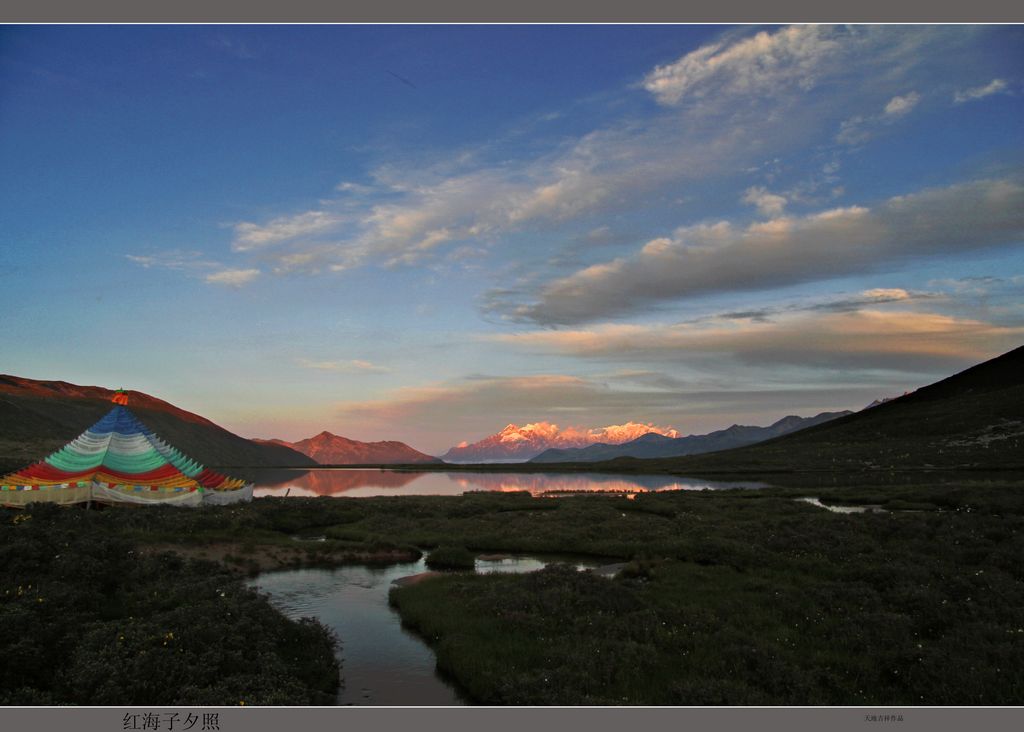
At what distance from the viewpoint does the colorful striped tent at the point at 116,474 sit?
125 ft

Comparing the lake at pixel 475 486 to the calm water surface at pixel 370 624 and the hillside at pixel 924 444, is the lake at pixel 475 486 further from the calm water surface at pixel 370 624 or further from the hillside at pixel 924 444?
the calm water surface at pixel 370 624

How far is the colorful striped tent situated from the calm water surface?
19593mm

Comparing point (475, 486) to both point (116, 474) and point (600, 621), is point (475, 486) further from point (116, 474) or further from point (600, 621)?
point (600, 621)

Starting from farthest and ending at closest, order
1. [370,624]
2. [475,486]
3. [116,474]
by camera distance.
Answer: [475,486] → [116,474] → [370,624]

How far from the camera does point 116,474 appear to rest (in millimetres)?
41812

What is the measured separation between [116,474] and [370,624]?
31803 millimetres

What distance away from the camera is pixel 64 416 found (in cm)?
19162

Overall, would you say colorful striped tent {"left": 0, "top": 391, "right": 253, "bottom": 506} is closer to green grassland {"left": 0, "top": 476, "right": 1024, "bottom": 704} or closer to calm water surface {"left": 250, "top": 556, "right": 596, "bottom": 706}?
green grassland {"left": 0, "top": 476, "right": 1024, "bottom": 704}

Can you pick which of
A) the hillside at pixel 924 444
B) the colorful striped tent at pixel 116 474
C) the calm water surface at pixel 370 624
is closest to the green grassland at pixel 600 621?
the calm water surface at pixel 370 624

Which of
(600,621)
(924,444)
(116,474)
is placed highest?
(116,474)

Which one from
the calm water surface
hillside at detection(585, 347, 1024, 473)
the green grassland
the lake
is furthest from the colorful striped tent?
hillside at detection(585, 347, 1024, 473)

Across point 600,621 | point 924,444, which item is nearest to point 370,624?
point 600,621

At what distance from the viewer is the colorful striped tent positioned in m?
38.1

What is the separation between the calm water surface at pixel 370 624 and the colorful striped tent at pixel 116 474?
771 inches
